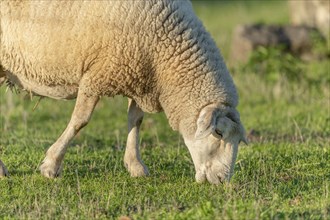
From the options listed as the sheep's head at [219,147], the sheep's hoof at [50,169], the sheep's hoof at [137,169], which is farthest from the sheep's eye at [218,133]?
the sheep's hoof at [50,169]

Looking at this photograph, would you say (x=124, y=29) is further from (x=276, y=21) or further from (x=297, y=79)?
(x=276, y=21)

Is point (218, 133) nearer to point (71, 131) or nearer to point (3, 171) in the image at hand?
point (71, 131)

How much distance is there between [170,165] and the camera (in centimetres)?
881

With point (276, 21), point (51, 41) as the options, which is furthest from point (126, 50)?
point (276, 21)

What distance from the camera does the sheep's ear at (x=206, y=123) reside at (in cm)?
770

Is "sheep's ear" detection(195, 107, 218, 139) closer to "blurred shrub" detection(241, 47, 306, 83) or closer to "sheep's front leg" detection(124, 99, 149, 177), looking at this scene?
"sheep's front leg" detection(124, 99, 149, 177)

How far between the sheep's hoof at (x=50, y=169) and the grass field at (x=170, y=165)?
8 centimetres

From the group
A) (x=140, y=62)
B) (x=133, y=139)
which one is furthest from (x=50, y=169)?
(x=140, y=62)

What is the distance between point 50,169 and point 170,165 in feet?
4.35

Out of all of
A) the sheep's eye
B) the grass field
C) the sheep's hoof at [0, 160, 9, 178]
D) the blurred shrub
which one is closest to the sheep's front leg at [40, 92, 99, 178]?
the grass field

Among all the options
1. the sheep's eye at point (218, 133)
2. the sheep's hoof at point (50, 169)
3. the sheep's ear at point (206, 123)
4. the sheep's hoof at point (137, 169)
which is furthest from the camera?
the sheep's hoof at point (137, 169)

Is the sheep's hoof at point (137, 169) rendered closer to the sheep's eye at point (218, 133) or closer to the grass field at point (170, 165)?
the grass field at point (170, 165)

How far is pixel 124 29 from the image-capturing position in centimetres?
793

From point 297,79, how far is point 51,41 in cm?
651
